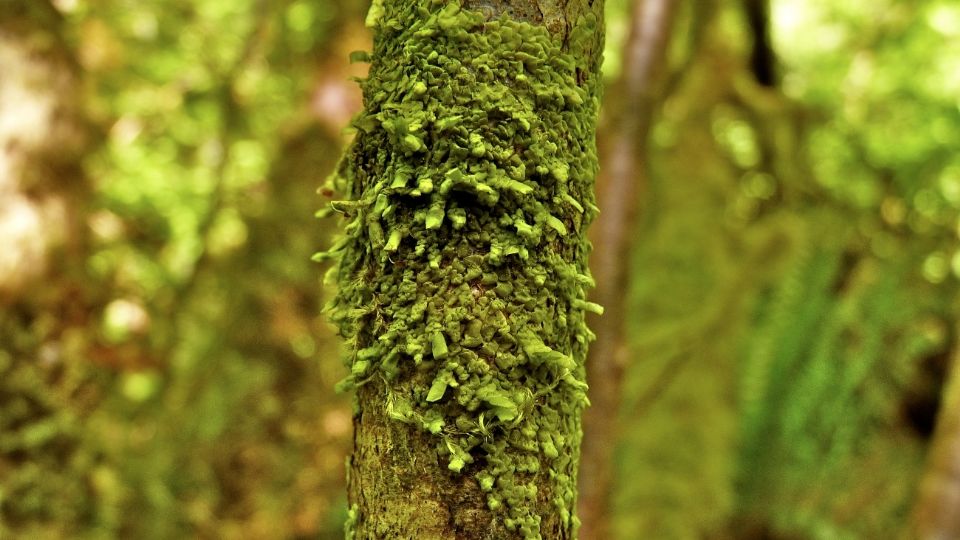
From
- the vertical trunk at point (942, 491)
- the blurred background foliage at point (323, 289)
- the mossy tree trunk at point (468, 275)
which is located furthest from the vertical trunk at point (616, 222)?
the mossy tree trunk at point (468, 275)

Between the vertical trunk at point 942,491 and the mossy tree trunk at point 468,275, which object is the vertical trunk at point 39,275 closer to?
the mossy tree trunk at point 468,275

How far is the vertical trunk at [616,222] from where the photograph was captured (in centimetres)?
330

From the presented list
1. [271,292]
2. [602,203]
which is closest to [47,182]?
[271,292]

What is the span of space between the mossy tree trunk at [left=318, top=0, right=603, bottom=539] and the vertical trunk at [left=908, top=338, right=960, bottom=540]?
2.96 m

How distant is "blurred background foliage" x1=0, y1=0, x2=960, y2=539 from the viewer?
374 cm

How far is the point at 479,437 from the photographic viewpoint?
43.4 inches

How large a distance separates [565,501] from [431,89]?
0.63 m

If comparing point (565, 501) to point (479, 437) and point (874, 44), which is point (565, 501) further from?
point (874, 44)

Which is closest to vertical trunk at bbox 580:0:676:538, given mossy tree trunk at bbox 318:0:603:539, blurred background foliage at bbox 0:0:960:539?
blurred background foliage at bbox 0:0:960:539

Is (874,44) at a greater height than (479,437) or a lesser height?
greater

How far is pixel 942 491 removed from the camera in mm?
3492

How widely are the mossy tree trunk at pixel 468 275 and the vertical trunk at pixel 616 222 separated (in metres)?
2.15

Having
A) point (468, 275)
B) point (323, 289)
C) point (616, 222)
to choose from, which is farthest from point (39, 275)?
point (468, 275)

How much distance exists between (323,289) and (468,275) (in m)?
3.56
